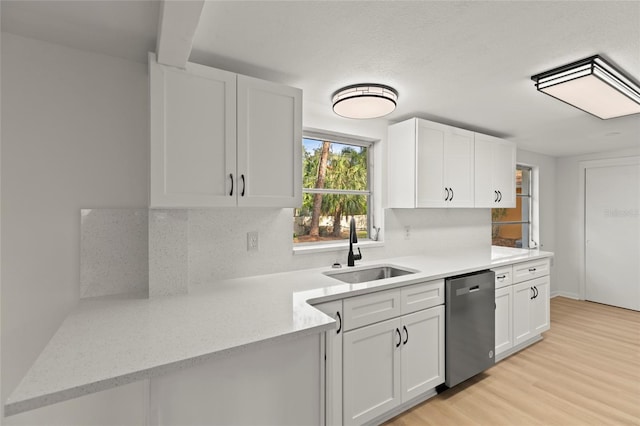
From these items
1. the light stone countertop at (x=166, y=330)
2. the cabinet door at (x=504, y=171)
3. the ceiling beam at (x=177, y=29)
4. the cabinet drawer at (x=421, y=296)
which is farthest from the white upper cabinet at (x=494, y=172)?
the ceiling beam at (x=177, y=29)

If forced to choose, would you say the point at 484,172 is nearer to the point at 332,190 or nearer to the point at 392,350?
the point at 332,190

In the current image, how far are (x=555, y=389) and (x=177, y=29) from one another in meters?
3.48

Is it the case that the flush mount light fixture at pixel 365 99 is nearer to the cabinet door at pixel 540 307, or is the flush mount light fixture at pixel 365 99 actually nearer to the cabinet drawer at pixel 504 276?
the cabinet drawer at pixel 504 276

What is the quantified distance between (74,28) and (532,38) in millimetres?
2272

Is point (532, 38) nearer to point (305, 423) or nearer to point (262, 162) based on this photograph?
point (262, 162)

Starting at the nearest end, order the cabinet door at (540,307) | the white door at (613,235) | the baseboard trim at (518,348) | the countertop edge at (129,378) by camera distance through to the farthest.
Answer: the countertop edge at (129,378)
the baseboard trim at (518,348)
the cabinet door at (540,307)
the white door at (613,235)

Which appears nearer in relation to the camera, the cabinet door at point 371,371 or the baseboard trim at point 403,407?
the cabinet door at point 371,371

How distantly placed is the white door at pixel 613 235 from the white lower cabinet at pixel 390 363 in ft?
13.2

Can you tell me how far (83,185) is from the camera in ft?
5.48

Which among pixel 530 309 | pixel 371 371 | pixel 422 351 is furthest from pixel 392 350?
pixel 530 309

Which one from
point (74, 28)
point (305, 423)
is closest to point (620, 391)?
point (305, 423)

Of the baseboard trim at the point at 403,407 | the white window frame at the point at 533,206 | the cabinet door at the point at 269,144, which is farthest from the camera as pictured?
the white window frame at the point at 533,206

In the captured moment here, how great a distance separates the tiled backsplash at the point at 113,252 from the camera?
5.48 ft

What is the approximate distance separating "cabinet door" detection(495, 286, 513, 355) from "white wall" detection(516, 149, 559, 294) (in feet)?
8.12
